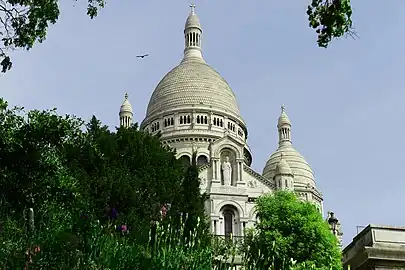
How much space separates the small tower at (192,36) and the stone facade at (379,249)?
219ft

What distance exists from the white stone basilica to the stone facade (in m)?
38.3

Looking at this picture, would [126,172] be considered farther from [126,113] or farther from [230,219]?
[126,113]

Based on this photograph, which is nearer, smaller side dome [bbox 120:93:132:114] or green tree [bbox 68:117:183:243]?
green tree [bbox 68:117:183:243]

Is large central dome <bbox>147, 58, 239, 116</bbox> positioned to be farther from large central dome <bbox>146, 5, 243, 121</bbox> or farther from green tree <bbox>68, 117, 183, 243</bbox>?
green tree <bbox>68, 117, 183, 243</bbox>

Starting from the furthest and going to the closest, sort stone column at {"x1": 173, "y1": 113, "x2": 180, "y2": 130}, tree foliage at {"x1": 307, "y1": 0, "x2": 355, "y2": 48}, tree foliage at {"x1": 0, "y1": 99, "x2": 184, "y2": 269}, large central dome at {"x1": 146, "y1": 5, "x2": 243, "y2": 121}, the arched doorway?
large central dome at {"x1": 146, "y1": 5, "x2": 243, "y2": 121} < stone column at {"x1": 173, "y1": 113, "x2": 180, "y2": 130} < the arched doorway < tree foliage at {"x1": 0, "y1": 99, "x2": 184, "y2": 269} < tree foliage at {"x1": 307, "y1": 0, "x2": 355, "y2": 48}

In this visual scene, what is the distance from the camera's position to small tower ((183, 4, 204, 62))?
297ft

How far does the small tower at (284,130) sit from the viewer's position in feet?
270

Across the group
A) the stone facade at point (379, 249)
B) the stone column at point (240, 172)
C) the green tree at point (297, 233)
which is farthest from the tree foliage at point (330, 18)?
the stone column at point (240, 172)

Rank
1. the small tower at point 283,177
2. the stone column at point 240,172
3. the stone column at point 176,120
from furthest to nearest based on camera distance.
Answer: the stone column at point 176,120, the small tower at point 283,177, the stone column at point 240,172

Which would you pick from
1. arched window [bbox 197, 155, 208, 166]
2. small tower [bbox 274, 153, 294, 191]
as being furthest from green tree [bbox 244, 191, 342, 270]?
arched window [bbox 197, 155, 208, 166]

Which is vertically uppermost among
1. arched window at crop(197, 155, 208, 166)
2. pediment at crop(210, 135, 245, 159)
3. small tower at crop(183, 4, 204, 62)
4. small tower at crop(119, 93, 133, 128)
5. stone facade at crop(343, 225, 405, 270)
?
small tower at crop(183, 4, 204, 62)

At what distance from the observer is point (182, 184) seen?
117ft

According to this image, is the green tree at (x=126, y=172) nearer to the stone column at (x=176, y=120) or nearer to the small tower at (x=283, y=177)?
the small tower at (x=283, y=177)

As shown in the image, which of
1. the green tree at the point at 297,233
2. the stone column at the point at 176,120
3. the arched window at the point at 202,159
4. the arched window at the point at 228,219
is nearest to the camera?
the green tree at the point at 297,233
